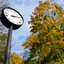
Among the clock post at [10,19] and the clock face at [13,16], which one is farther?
the clock face at [13,16]

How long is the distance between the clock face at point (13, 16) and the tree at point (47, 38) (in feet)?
2.29

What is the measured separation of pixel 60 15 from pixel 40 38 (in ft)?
6.93

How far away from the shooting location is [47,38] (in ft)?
12.8

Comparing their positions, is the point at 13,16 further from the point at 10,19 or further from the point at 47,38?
the point at 47,38

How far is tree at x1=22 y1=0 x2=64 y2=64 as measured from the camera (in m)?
3.75

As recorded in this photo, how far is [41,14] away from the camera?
4.79 metres

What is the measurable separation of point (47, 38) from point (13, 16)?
2.45 meters

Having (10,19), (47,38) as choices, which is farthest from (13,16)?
(47,38)

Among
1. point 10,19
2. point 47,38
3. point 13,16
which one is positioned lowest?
point 47,38

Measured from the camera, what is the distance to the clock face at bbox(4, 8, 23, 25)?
4525 millimetres

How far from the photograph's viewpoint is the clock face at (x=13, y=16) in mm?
4525

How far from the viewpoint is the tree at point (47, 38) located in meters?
3.75

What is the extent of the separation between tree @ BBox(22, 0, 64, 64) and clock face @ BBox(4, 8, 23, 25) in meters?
0.70

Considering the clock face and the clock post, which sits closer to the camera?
the clock post
